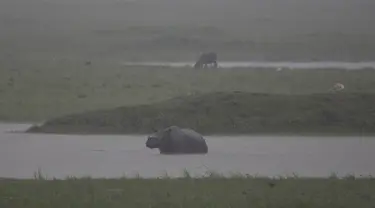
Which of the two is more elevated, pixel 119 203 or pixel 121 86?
pixel 119 203

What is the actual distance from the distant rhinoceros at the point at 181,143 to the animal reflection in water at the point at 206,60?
5158mm

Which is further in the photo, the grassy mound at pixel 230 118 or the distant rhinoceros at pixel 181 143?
the grassy mound at pixel 230 118

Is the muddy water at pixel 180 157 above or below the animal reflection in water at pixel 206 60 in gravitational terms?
above

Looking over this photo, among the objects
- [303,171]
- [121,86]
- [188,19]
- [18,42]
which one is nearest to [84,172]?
[303,171]

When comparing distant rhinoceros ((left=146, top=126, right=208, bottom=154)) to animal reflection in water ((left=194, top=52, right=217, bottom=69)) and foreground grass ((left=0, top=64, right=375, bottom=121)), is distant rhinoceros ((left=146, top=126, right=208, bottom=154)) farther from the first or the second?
animal reflection in water ((left=194, top=52, right=217, bottom=69))

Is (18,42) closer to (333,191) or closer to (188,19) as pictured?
(188,19)

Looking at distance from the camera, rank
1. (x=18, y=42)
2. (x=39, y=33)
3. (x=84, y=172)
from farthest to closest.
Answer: (x=39, y=33) < (x=18, y=42) < (x=84, y=172)

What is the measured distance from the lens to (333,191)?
6672 mm

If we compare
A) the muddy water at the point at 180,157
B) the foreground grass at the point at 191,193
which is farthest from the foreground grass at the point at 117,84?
the foreground grass at the point at 191,193

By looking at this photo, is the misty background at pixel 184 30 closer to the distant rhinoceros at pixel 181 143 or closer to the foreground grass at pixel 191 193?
the distant rhinoceros at pixel 181 143

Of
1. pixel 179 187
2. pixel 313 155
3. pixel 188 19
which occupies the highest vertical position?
pixel 179 187

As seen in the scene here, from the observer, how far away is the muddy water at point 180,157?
791 centimetres

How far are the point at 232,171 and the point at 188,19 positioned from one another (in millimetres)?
8285

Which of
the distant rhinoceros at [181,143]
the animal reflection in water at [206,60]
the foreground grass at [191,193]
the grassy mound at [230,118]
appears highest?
the foreground grass at [191,193]
